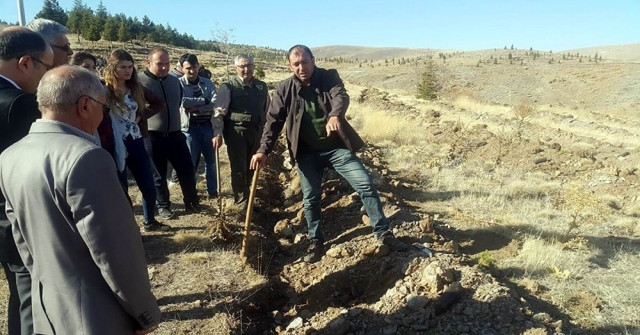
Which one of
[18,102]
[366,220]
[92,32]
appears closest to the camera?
[18,102]

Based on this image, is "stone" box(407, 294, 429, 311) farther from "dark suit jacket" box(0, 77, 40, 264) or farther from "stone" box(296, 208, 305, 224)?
"dark suit jacket" box(0, 77, 40, 264)

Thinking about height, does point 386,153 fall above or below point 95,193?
below

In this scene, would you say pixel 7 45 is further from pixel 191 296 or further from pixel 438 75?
pixel 438 75

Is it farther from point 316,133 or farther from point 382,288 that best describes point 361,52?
point 382,288

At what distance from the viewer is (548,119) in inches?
702

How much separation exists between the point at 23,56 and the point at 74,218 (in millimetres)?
1056

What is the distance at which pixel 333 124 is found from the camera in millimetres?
3881

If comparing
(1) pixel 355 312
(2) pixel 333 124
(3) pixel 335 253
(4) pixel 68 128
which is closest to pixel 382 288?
(1) pixel 355 312

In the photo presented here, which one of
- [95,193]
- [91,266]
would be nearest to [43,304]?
[91,266]

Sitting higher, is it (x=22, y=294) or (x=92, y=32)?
(x=92, y=32)

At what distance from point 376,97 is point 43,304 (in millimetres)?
19630

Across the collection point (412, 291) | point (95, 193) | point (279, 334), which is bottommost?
point (279, 334)

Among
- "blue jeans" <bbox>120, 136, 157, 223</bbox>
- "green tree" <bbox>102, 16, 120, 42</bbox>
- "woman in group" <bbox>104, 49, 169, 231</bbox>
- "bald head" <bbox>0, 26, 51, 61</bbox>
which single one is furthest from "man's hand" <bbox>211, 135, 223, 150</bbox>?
"green tree" <bbox>102, 16, 120, 42</bbox>

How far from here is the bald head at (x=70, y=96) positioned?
5.65 feet
